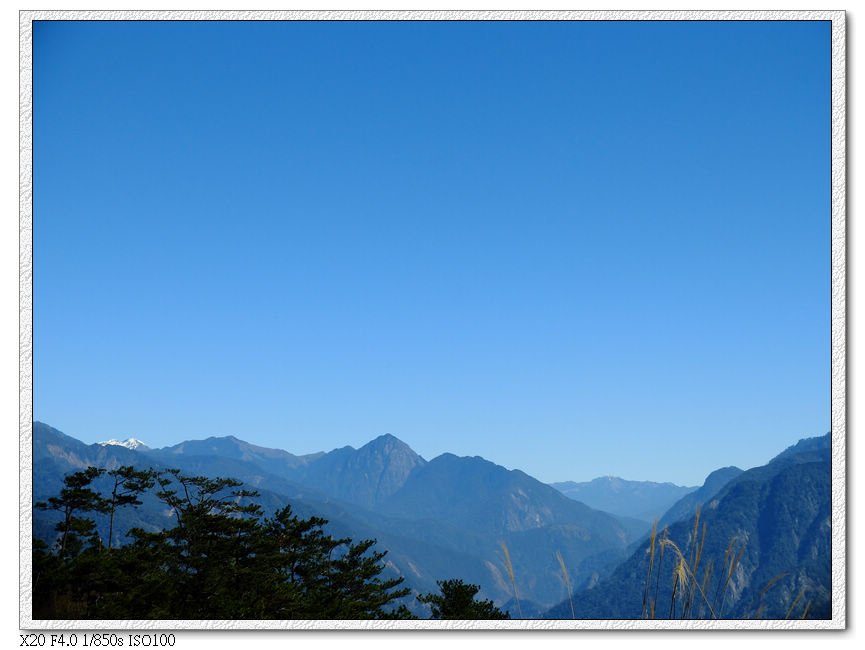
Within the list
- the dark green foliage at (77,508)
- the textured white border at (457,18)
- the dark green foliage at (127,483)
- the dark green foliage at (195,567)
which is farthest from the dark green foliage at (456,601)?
the dark green foliage at (127,483)

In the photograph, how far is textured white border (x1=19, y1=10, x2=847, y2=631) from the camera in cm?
573

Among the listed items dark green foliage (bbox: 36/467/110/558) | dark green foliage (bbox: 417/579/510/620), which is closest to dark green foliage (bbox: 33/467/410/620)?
dark green foliage (bbox: 36/467/110/558)

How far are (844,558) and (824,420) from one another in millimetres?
1061

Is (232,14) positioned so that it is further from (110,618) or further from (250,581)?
(250,581)

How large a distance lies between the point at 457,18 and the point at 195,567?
6591 mm

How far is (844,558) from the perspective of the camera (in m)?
5.88

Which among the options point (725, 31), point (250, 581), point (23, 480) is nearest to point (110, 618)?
point (23, 480)

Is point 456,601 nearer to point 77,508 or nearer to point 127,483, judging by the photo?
point 77,508

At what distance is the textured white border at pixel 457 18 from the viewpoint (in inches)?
225

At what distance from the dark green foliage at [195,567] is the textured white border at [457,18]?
20cm

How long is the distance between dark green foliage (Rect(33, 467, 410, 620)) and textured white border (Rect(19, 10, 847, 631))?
0.67ft

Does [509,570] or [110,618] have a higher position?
[509,570]

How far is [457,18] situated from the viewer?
6387 mm

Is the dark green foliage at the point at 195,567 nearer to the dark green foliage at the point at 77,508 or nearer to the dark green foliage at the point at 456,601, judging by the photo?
the dark green foliage at the point at 77,508
